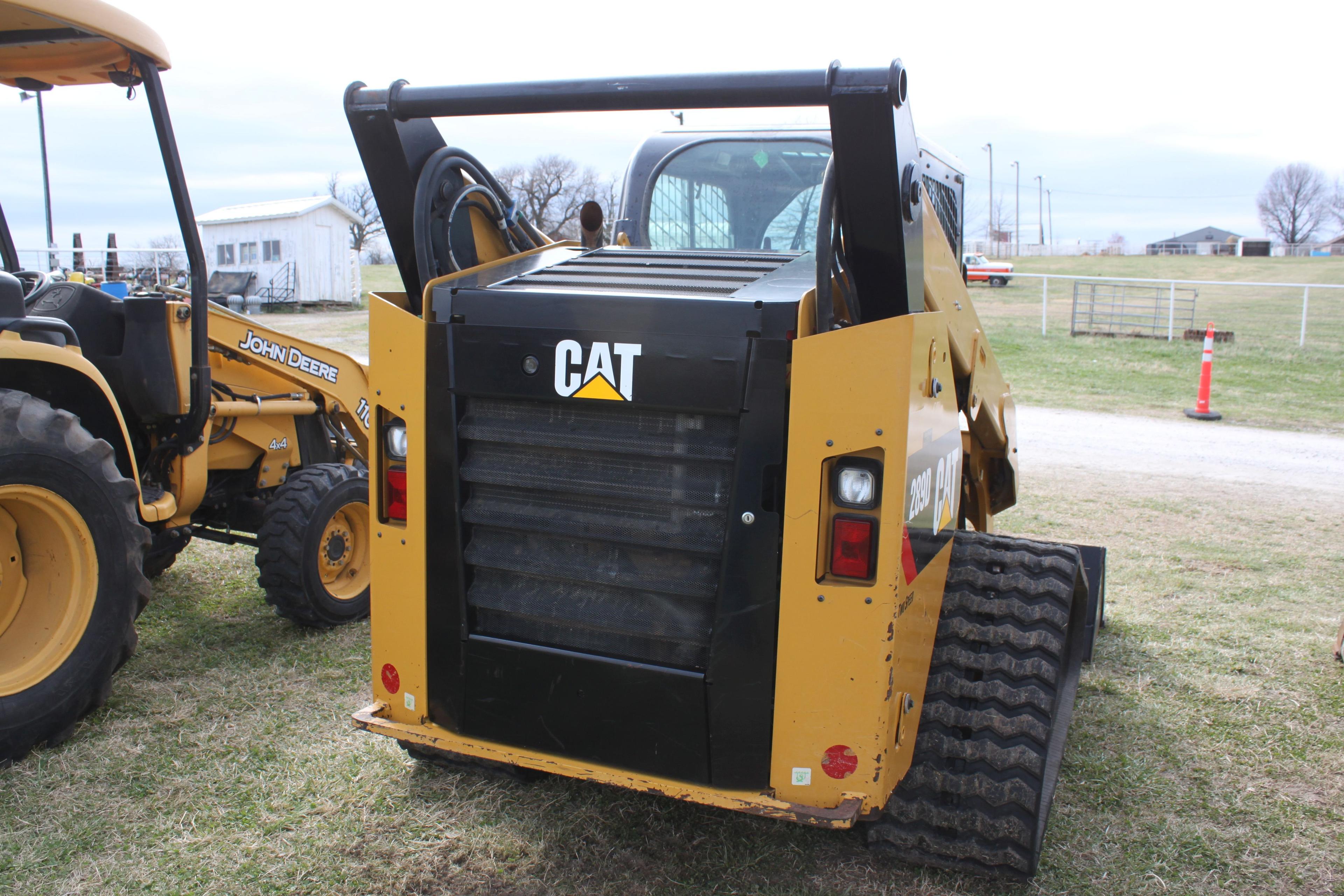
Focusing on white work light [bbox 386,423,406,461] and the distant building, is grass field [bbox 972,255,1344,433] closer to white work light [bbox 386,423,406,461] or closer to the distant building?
white work light [bbox 386,423,406,461]

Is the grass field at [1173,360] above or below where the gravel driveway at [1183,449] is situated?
above

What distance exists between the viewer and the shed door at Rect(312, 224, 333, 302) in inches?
1152

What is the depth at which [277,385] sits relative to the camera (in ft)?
17.0

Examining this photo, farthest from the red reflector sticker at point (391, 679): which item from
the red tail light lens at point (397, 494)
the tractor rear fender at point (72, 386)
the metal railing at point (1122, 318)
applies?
the metal railing at point (1122, 318)

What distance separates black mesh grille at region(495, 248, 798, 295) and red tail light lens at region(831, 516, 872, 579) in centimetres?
67

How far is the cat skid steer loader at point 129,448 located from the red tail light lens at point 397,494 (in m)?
1.38

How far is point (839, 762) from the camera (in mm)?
2445

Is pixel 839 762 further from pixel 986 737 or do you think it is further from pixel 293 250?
pixel 293 250

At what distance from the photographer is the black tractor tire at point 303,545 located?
4477 mm

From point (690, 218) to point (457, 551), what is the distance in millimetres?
2646

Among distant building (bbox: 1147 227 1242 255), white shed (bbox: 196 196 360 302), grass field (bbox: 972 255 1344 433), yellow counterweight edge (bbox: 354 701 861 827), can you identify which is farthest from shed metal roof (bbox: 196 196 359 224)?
distant building (bbox: 1147 227 1242 255)

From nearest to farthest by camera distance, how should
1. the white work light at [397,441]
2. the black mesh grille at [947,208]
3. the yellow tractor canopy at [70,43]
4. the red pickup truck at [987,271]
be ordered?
the white work light at [397,441] → the yellow tractor canopy at [70,43] → the black mesh grille at [947,208] → the red pickup truck at [987,271]

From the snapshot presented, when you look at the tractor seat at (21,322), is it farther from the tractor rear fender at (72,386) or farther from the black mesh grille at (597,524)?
the black mesh grille at (597,524)

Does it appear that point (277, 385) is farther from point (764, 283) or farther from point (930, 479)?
point (930, 479)
